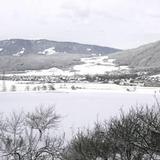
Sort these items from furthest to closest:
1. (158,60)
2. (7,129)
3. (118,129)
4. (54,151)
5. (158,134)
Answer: (158,60), (7,129), (54,151), (118,129), (158,134)

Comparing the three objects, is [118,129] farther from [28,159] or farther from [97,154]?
[28,159]

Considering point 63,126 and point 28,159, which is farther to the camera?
point 63,126

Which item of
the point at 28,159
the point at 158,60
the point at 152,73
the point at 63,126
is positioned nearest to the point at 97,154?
the point at 28,159

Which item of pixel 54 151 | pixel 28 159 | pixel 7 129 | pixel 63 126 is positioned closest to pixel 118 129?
pixel 28 159

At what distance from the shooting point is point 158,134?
8.66 m

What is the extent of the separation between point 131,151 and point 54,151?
7576 mm

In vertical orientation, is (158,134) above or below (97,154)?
above

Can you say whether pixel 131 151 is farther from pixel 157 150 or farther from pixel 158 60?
pixel 158 60

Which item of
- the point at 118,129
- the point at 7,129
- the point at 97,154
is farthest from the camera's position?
the point at 7,129

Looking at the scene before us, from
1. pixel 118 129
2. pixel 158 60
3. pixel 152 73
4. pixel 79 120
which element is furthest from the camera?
pixel 158 60

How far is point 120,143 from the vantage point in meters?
12.8

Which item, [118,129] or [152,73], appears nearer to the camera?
[118,129]

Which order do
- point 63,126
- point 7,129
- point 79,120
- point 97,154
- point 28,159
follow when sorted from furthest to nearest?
1. point 79,120
2. point 63,126
3. point 7,129
4. point 28,159
5. point 97,154

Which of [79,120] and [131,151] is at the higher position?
[131,151]
